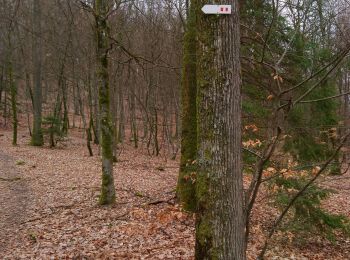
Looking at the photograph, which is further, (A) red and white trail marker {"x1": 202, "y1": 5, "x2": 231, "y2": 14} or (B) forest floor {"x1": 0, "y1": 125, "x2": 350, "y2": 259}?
(B) forest floor {"x1": 0, "y1": 125, "x2": 350, "y2": 259}

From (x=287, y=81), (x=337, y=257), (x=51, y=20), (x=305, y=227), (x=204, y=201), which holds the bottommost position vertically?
(x=337, y=257)

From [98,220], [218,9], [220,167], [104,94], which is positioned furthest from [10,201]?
[218,9]

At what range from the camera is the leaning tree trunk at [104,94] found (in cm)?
847

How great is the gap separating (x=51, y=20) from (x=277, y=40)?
19004 millimetres

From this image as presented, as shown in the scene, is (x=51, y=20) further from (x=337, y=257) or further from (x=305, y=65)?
(x=337, y=257)

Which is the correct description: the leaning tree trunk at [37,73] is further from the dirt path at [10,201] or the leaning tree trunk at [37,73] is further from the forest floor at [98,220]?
the forest floor at [98,220]

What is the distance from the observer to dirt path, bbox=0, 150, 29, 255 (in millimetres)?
7486

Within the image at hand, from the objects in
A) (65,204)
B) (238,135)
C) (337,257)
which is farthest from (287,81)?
(65,204)

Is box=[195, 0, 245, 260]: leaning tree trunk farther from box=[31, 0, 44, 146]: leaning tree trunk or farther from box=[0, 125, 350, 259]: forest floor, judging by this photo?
box=[31, 0, 44, 146]: leaning tree trunk

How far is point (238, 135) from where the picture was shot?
358 cm

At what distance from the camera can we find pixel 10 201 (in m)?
9.73

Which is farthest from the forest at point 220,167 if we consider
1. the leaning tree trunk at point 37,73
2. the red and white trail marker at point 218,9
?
the leaning tree trunk at point 37,73

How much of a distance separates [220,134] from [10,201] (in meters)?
8.14

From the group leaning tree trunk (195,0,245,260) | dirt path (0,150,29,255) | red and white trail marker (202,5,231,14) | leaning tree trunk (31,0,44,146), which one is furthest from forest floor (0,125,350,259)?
leaning tree trunk (31,0,44,146)
